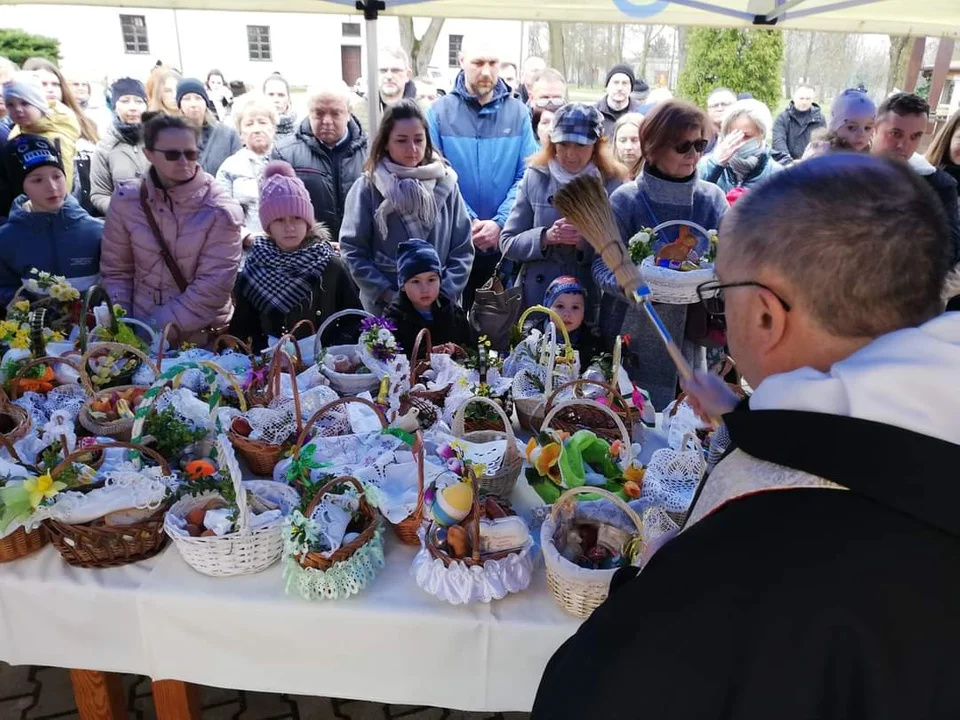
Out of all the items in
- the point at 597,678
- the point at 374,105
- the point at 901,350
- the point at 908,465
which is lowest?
the point at 597,678

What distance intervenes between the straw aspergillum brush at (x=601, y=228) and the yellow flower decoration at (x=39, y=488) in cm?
165

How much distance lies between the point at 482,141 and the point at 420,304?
1.69m

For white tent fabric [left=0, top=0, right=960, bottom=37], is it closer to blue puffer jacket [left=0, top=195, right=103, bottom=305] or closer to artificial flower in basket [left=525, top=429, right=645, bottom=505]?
blue puffer jacket [left=0, top=195, right=103, bottom=305]

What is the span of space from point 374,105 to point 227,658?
3.78 metres

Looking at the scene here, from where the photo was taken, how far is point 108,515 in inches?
74.3

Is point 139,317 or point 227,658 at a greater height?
point 139,317

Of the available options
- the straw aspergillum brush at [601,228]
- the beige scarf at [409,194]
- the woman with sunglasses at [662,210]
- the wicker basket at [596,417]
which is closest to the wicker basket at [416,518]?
the wicker basket at [596,417]

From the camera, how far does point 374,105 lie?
184 inches

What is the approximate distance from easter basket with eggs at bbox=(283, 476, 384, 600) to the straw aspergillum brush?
37.7 inches

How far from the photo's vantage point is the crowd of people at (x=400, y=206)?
3.47 meters

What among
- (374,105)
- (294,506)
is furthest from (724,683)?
(374,105)

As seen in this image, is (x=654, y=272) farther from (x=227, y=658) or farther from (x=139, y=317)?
(x=139, y=317)

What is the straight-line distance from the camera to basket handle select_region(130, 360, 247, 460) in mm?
2117

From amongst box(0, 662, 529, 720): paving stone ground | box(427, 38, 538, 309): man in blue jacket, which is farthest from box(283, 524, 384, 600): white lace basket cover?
box(427, 38, 538, 309): man in blue jacket
